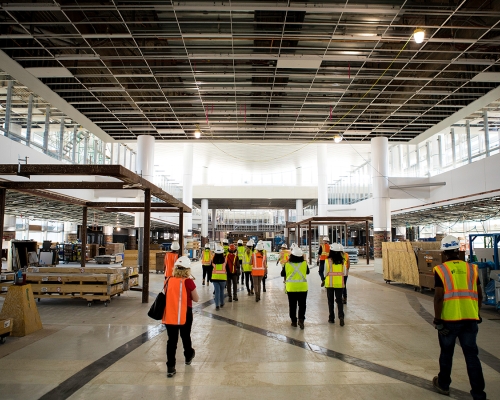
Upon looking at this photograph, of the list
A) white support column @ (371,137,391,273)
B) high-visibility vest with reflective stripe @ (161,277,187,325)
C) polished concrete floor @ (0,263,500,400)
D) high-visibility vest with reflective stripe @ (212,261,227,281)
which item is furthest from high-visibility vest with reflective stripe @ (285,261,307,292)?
white support column @ (371,137,391,273)

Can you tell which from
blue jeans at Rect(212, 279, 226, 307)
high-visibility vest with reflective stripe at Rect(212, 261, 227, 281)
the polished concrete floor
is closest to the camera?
the polished concrete floor

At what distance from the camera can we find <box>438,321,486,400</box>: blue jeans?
15.1 feet

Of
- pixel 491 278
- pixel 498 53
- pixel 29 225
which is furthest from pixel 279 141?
pixel 29 225

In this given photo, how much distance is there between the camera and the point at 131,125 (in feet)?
65.1

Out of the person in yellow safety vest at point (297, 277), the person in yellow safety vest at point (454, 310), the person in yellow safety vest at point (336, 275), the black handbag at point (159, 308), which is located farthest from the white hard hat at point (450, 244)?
the black handbag at point (159, 308)

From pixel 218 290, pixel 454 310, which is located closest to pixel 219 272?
pixel 218 290

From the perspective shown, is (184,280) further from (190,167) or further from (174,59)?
(190,167)

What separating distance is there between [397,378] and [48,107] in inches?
815

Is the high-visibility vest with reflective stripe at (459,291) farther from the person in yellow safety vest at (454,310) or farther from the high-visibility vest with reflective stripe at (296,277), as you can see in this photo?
the high-visibility vest with reflective stripe at (296,277)

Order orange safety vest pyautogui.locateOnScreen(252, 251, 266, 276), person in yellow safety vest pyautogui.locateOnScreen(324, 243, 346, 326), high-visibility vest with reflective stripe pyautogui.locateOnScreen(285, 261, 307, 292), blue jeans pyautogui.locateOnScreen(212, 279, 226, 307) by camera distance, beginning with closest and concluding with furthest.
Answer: high-visibility vest with reflective stripe pyautogui.locateOnScreen(285, 261, 307, 292) < person in yellow safety vest pyautogui.locateOnScreen(324, 243, 346, 326) < blue jeans pyautogui.locateOnScreen(212, 279, 226, 307) < orange safety vest pyautogui.locateOnScreen(252, 251, 266, 276)

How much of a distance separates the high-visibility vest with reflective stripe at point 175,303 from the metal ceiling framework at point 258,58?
7.59m

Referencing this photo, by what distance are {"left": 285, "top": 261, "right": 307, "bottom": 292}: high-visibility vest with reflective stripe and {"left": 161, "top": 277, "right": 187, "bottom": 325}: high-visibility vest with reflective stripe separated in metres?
3.37

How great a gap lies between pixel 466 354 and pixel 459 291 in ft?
2.49

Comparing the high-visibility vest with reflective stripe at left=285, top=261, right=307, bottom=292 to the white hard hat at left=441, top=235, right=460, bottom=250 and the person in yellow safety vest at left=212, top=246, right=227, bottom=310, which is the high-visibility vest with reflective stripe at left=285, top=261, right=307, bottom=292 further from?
the white hard hat at left=441, top=235, right=460, bottom=250
